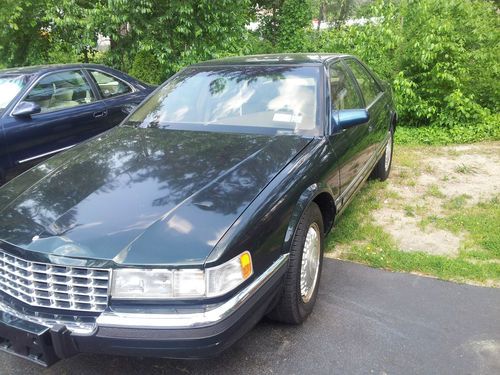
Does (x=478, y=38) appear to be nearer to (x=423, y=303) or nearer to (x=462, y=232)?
(x=462, y=232)

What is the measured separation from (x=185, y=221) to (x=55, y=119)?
12.0 ft

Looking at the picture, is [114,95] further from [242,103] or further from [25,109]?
[242,103]

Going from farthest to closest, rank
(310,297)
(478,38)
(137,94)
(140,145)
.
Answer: (478,38) → (137,94) → (140,145) → (310,297)

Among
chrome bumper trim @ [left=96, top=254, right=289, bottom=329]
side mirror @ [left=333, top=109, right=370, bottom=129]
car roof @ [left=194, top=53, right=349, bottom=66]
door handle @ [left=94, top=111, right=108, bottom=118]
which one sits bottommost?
door handle @ [left=94, top=111, right=108, bottom=118]

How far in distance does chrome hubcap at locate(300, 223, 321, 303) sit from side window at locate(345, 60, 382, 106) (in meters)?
1.98

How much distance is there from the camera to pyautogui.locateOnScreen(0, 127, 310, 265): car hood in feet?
6.92

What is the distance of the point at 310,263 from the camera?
2.95 metres

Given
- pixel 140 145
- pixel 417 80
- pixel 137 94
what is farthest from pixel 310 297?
pixel 417 80

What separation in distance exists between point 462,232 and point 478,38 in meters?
4.61

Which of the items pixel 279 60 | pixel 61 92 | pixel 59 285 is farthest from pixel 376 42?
pixel 59 285

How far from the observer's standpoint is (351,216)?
455cm

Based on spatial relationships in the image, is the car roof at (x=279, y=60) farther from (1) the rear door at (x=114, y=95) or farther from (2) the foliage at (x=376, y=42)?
(2) the foliage at (x=376, y=42)

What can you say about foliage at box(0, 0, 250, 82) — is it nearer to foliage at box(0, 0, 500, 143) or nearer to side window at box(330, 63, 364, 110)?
foliage at box(0, 0, 500, 143)

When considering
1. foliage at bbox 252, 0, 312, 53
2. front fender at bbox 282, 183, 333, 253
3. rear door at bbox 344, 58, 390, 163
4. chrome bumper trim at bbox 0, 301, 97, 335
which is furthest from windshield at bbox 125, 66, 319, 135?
foliage at bbox 252, 0, 312, 53
